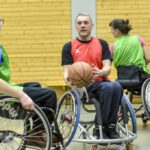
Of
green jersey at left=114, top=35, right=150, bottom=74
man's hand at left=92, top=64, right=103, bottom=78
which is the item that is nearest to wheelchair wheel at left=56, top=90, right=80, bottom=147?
man's hand at left=92, top=64, right=103, bottom=78

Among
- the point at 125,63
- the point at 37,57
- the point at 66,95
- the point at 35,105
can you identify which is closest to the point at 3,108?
the point at 35,105

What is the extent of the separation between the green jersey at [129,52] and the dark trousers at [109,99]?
1.18m

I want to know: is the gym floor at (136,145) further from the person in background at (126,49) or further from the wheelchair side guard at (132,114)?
the person in background at (126,49)

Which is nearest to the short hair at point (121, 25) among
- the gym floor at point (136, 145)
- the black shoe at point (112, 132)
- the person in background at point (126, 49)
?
the person in background at point (126, 49)

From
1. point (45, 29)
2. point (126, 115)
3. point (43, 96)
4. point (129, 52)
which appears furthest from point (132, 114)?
point (45, 29)

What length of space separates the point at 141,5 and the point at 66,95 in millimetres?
3756

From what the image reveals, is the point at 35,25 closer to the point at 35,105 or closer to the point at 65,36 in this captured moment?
the point at 65,36

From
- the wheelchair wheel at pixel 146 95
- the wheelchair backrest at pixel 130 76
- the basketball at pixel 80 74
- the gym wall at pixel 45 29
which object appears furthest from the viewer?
the gym wall at pixel 45 29

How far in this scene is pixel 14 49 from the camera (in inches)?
284

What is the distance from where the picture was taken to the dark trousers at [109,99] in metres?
3.63

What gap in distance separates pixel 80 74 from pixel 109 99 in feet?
1.08

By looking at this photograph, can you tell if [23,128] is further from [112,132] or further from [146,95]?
[146,95]

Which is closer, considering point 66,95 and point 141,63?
point 66,95

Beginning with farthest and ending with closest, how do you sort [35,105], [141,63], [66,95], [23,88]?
[141,63]
[66,95]
[23,88]
[35,105]
